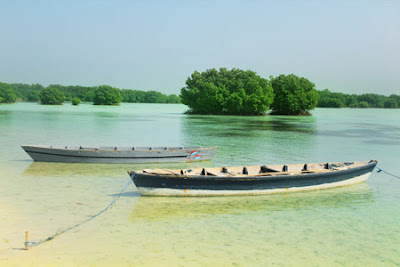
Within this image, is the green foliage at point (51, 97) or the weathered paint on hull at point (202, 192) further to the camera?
the green foliage at point (51, 97)

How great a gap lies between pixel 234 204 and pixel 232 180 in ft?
3.27

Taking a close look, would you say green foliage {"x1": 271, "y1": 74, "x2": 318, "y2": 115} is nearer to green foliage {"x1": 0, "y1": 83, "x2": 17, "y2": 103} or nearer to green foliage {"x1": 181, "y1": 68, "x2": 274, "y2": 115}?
green foliage {"x1": 181, "y1": 68, "x2": 274, "y2": 115}

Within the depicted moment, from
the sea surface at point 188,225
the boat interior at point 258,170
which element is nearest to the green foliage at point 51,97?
the sea surface at point 188,225

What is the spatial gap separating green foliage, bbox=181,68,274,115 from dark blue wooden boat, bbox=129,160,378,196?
260 ft

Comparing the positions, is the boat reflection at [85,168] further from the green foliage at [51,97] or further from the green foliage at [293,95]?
the green foliage at [51,97]

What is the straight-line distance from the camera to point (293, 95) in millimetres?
106188

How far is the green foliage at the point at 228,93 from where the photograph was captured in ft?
318

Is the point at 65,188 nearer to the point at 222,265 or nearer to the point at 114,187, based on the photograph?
the point at 114,187

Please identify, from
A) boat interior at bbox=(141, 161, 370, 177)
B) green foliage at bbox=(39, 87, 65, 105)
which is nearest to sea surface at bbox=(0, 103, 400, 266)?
boat interior at bbox=(141, 161, 370, 177)

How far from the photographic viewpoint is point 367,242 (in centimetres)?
1115

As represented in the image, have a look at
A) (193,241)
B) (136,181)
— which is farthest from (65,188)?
(193,241)

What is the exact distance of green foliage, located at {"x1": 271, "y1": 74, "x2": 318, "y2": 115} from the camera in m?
106

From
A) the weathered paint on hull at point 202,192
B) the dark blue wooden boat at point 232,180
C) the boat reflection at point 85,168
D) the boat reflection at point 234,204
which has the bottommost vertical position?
the boat reflection at point 85,168

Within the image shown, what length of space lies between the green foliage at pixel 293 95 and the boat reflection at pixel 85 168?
86822 millimetres
